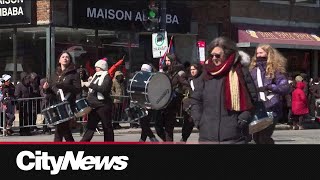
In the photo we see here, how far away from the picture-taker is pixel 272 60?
7.76m

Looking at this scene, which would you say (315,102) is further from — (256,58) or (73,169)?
(73,169)

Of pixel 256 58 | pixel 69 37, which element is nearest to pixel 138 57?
pixel 69 37

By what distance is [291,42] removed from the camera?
24625mm

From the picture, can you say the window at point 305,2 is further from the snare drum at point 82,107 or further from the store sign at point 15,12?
the snare drum at point 82,107

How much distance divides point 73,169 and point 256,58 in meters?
3.94

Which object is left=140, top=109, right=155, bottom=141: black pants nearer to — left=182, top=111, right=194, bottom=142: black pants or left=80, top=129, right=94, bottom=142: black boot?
left=182, top=111, right=194, bottom=142: black pants

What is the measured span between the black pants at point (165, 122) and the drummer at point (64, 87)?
177cm

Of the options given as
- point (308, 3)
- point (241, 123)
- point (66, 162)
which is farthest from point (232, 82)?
point (308, 3)

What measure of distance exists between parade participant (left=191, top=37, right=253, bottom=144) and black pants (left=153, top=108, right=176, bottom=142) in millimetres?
4774

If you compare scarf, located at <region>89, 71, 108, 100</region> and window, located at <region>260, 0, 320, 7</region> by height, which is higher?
window, located at <region>260, 0, 320, 7</region>

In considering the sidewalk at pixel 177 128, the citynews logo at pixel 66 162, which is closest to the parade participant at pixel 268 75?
the citynews logo at pixel 66 162

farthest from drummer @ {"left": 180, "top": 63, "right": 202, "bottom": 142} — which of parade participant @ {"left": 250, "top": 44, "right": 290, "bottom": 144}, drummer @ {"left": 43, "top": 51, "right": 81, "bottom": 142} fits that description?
parade participant @ {"left": 250, "top": 44, "right": 290, "bottom": 144}

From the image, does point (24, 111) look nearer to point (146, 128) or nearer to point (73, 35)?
point (73, 35)

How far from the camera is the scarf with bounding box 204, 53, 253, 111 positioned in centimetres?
558
